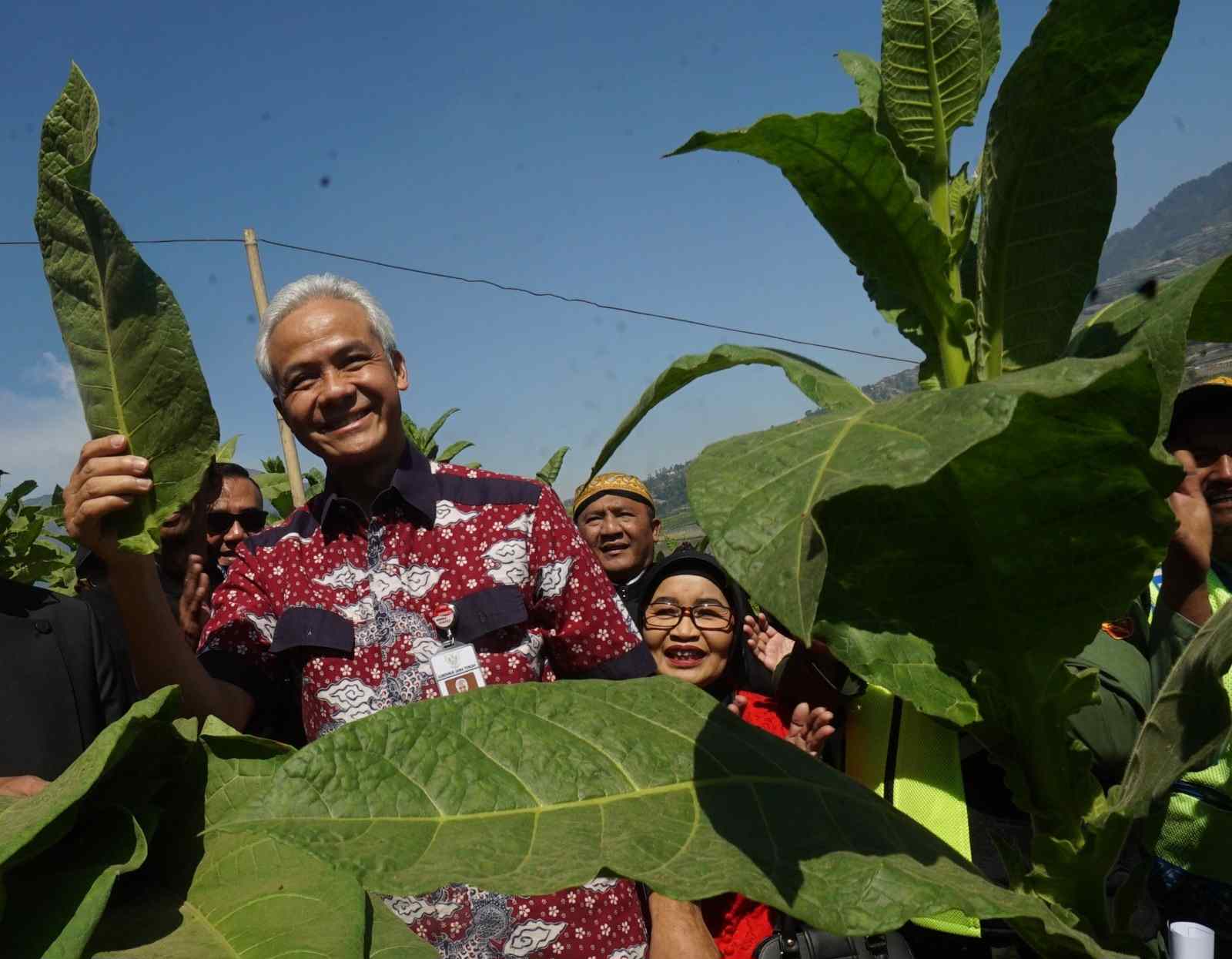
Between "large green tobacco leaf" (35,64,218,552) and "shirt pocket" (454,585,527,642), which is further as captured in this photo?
"shirt pocket" (454,585,527,642)

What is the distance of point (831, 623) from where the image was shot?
0.79 m

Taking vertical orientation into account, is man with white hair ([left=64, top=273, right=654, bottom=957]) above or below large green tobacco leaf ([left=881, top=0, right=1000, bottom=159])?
below

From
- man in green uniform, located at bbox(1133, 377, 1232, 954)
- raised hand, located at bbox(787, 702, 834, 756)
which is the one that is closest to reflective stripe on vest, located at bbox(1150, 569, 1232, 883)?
man in green uniform, located at bbox(1133, 377, 1232, 954)

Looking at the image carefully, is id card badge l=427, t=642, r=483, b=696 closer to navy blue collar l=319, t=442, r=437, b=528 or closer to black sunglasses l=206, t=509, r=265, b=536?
navy blue collar l=319, t=442, r=437, b=528

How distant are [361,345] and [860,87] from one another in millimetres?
1506

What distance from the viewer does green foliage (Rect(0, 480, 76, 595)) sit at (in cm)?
475

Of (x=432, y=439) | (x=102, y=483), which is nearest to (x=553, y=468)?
(x=432, y=439)

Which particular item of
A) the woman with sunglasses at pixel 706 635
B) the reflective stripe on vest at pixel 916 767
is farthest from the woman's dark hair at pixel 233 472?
the reflective stripe on vest at pixel 916 767

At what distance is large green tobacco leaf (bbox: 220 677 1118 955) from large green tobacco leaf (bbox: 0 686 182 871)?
264 mm

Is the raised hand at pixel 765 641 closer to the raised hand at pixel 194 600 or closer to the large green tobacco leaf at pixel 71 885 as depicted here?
the raised hand at pixel 194 600

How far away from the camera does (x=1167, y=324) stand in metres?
0.69

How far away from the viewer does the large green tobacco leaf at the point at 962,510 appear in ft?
1.77

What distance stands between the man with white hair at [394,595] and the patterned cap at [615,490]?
247 cm

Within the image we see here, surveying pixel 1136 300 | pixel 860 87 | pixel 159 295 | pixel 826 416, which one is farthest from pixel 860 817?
pixel 159 295
